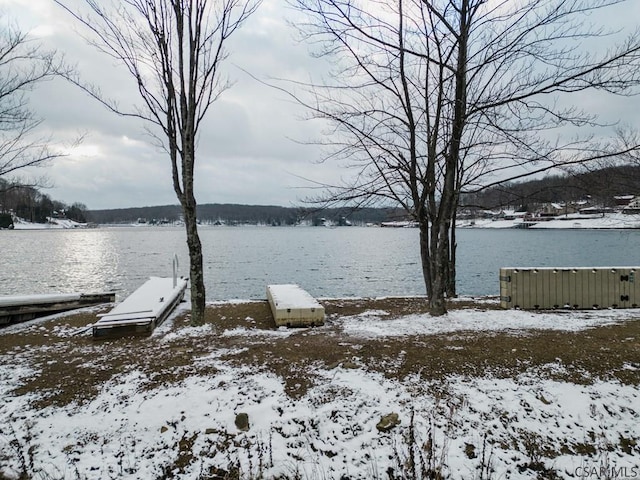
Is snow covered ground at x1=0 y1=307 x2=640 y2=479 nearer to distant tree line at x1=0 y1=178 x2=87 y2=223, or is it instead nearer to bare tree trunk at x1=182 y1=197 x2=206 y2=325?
bare tree trunk at x1=182 y1=197 x2=206 y2=325

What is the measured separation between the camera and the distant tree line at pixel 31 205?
8.99m

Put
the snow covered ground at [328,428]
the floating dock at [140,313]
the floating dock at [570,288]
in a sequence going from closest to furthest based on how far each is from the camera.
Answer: the snow covered ground at [328,428]
the floating dock at [140,313]
the floating dock at [570,288]

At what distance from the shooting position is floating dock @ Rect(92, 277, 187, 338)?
668cm

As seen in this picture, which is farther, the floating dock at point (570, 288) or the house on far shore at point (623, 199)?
the floating dock at point (570, 288)

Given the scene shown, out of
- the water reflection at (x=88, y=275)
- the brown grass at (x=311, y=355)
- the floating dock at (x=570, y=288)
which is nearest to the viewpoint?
the brown grass at (x=311, y=355)

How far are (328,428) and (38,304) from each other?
7.55 meters

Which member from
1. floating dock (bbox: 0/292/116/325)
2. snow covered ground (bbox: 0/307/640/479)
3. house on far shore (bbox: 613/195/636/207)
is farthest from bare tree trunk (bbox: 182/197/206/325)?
house on far shore (bbox: 613/195/636/207)

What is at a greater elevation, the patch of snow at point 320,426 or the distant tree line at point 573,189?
the distant tree line at point 573,189

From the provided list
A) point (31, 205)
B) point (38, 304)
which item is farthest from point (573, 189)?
point (31, 205)

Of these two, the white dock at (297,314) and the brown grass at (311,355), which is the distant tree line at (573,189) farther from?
the white dock at (297,314)

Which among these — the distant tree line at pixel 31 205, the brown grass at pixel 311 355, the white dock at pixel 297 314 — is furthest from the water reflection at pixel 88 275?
the white dock at pixel 297 314

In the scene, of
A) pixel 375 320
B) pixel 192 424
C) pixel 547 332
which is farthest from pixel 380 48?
pixel 192 424

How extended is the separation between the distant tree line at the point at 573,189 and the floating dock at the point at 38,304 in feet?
34.0

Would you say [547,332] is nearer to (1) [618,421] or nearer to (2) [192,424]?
(1) [618,421]
